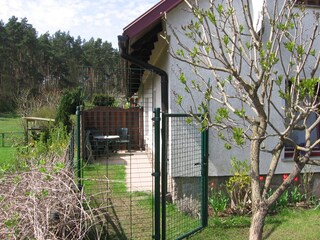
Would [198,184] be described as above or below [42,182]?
below

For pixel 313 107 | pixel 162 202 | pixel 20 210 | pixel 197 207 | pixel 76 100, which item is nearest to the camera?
pixel 20 210

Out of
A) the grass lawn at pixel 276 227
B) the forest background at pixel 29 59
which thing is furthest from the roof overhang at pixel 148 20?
the forest background at pixel 29 59

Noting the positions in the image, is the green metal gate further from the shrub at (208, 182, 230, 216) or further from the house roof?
the house roof

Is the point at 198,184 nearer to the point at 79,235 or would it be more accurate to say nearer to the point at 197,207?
the point at 197,207

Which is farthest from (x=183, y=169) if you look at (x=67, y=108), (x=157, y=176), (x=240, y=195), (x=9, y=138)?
(x=9, y=138)

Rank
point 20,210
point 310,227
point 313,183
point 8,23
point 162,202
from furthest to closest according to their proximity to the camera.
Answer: point 8,23 < point 313,183 < point 310,227 < point 162,202 < point 20,210

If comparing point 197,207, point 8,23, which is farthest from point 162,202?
point 8,23

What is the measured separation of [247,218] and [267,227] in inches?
18.2

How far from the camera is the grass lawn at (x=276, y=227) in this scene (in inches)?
200

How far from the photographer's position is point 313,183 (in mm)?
6809

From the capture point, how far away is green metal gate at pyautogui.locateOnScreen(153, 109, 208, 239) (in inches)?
182

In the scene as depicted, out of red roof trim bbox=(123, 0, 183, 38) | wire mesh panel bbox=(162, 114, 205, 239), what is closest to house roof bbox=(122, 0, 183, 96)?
red roof trim bbox=(123, 0, 183, 38)

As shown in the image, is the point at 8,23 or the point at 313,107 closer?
the point at 313,107

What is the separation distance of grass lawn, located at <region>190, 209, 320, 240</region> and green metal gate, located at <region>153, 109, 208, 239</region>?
0.76 feet
